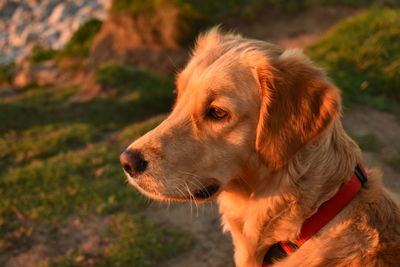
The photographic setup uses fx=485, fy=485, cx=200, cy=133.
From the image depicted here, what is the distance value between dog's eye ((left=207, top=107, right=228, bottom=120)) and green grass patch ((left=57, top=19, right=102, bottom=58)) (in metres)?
11.5

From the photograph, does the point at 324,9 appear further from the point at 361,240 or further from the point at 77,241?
the point at 361,240

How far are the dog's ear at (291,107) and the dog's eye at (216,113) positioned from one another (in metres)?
0.22

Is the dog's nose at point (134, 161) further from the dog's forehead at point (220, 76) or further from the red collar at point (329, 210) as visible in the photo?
the red collar at point (329, 210)

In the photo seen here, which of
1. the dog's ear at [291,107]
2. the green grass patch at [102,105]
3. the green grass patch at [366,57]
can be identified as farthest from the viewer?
the green grass patch at [102,105]

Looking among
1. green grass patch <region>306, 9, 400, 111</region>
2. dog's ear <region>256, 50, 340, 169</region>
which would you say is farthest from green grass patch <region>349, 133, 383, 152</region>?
dog's ear <region>256, 50, 340, 169</region>

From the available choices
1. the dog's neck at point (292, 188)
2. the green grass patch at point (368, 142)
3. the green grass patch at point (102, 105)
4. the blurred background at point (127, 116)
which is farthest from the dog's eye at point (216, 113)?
the green grass patch at point (102, 105)

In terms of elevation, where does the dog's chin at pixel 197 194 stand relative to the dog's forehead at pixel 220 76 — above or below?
below

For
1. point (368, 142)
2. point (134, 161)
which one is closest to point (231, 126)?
point (134, 161)

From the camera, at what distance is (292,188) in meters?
2.76

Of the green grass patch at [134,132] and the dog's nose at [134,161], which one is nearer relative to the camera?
the dog's nose at [134,161]

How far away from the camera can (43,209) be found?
5.20m

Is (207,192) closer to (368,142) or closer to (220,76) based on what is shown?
(220,76)

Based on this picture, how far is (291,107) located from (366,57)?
5.94m

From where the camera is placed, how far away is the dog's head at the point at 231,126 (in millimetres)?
2705
